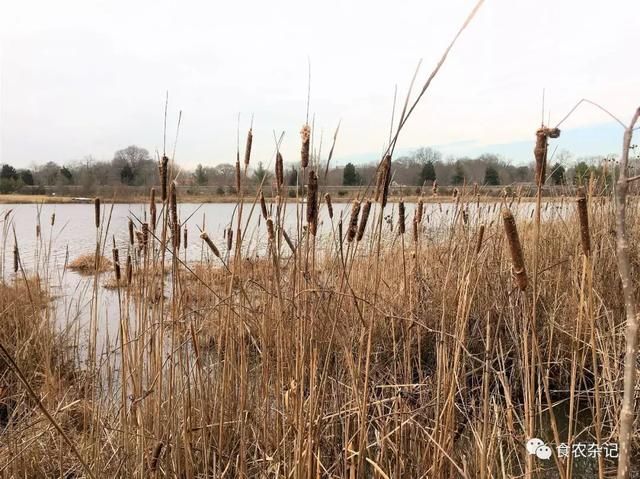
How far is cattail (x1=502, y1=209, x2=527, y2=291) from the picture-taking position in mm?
721

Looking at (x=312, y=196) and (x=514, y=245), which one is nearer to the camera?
(x=514, y=245)

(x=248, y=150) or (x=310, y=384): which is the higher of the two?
(x=248, y=150)

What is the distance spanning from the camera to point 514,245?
74 centimetres

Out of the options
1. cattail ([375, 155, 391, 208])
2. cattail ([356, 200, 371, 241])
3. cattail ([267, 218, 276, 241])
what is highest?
cattail ([375, 155, 391, 208])

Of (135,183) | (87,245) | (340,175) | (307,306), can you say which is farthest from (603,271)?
(87,245)

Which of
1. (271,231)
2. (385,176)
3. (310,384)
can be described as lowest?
(310,384)

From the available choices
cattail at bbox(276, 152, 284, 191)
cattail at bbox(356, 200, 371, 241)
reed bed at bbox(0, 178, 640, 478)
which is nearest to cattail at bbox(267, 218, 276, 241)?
reed bed at bbox(0, 178, 640, 478)

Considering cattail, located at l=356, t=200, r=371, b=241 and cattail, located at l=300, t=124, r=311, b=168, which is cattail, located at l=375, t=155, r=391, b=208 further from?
cattail, located at l=300, t=124, r=311, b=168

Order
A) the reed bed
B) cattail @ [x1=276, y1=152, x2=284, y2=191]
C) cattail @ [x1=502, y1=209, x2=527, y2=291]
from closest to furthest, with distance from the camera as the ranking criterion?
1. cattail @ [x1=502, y1=209, x2=527, y2=291]
2. the reed bed
3. cattail @ [x1=276, y1=152, x2=284, y2=191]

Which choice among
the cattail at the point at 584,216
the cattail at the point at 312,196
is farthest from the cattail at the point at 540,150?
the cattail at the point at 312,196

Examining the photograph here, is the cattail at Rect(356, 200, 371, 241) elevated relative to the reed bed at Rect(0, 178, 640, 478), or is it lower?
elevated

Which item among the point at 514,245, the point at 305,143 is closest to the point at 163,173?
the point at 305,143

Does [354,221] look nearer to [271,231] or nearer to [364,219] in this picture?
[364,219]

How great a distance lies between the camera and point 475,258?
1.31 metres
